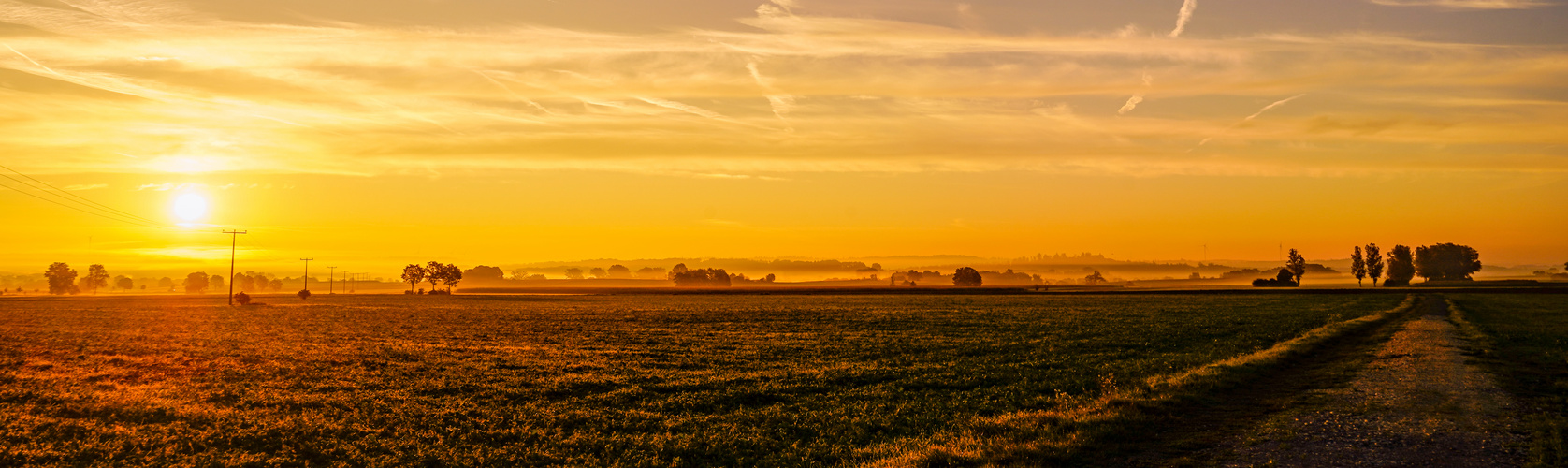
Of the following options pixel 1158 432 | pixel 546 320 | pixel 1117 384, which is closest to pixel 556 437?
pixel 1158 432

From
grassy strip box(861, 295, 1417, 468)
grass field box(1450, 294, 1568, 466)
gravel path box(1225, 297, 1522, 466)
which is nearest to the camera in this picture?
gravel path box(1225, 297, 1522, 466)

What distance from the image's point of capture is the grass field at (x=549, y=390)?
18.4 metres

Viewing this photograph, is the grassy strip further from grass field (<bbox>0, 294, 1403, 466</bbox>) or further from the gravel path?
the gravel path

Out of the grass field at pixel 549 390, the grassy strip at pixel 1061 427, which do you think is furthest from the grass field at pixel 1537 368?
the grass field at pixel 549 390

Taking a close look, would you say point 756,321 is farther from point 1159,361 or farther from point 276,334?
point 1159,361

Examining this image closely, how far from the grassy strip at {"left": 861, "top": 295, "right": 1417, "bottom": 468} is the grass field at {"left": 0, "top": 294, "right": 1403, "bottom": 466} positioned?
95cm

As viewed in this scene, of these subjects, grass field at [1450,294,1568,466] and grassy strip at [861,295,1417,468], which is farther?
grass field at [1450,294,1568,466]

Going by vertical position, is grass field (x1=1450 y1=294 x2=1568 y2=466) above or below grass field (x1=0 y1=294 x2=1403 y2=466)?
above

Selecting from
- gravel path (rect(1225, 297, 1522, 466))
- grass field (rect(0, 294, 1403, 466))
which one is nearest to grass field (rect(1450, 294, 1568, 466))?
gravel path (rect(1225, 297, 1522, 466))

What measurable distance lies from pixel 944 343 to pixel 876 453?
28.0m

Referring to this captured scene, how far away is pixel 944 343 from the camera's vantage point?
43969 mm

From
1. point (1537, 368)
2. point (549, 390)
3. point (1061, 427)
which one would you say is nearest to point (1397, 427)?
point (1061, 427)

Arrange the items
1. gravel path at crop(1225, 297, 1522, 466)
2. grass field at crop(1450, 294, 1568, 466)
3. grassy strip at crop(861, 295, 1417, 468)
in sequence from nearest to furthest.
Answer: gravel path at crop(1225, 297, 1522, 466)
grassy strip at crop(861, 295, 1417, 468)
grass field at crop(1450, 294, 1568, 466)

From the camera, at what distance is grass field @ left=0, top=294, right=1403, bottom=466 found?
18.4m
